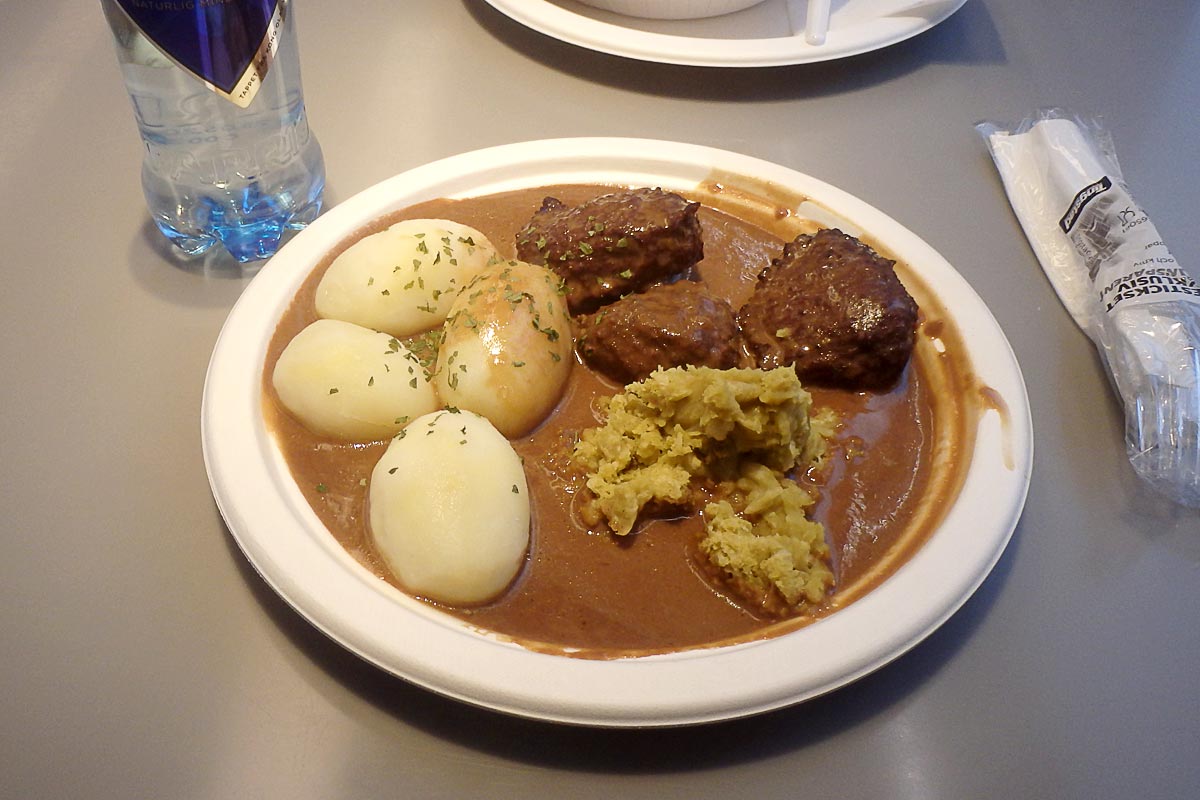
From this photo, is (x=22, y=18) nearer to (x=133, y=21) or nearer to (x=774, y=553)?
(x=133, y=21)

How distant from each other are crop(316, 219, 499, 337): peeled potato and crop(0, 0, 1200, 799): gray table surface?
43 centimetres

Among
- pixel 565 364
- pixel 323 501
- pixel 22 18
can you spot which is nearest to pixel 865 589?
pixel 565 364

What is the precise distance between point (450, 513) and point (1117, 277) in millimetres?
1735

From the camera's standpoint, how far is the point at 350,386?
1.69m

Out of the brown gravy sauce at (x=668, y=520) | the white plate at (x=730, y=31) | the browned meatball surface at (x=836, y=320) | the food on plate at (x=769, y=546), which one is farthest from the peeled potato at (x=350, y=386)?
the white plate at (x=730, y=31)

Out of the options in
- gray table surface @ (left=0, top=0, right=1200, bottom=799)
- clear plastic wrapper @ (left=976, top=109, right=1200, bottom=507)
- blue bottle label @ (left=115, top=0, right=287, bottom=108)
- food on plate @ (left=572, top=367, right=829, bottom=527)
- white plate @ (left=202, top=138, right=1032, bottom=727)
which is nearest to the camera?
white plate @ (left=202, top=138, right=1032, bottom=727)

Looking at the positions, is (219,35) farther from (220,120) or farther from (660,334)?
(660,334)

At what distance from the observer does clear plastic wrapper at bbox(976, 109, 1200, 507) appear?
1942mm

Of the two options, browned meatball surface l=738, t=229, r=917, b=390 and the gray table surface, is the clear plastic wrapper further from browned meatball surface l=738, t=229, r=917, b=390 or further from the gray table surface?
browned meatball surface l=738, t=229, r=917, b=390

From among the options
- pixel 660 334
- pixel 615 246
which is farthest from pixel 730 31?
pixel 660 334

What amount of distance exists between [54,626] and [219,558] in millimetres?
286

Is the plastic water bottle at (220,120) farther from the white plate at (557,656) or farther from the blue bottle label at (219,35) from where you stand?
the white plate at (557,656)

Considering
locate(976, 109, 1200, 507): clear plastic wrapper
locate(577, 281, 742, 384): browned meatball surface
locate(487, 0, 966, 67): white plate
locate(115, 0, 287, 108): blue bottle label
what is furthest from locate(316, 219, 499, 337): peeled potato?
locate(976, 109, 1200, 507): clear plastic wrapper

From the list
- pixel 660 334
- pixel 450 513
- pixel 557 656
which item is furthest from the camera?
→ pixel 660 334
